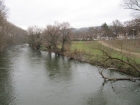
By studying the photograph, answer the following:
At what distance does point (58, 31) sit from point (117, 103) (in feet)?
112

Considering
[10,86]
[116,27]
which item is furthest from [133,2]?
[116,27]

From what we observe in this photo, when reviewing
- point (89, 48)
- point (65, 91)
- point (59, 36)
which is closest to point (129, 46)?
point (89, 48)

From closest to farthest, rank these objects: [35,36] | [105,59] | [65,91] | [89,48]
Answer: [65,91] → [105,59] → [89,48] → [35,36]

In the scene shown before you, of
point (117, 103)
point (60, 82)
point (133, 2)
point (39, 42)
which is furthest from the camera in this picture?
point (39, 42)

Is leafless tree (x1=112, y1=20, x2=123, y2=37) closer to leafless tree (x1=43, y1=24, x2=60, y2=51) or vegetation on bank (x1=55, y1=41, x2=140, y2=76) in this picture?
leafless tree (x1=43, y1=24, x2=60, y2=51)

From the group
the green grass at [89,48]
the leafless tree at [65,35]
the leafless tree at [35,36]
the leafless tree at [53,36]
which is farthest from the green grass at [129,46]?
the leafless tree at [35,36]

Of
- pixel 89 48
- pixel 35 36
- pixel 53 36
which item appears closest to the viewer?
pixel 89 48

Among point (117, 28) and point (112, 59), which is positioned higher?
point (117, 28)

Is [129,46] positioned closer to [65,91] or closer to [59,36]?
[59,36]

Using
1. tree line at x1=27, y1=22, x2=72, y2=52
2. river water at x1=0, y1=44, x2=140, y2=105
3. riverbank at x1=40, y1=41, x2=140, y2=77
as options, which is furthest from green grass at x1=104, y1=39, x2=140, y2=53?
river water at x1=0, y1=44, x2=140, y2=105

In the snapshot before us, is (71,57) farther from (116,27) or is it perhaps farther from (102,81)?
(116,27)

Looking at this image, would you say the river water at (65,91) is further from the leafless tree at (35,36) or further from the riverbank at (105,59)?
the leafless tree at (35,36)

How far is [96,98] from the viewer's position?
46.0 ft

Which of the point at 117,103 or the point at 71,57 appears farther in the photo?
the point at 71,57
